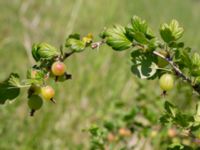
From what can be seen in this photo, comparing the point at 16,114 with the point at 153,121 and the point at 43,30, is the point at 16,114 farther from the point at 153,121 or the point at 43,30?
the point at 43,30

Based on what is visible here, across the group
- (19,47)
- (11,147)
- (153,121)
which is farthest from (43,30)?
(153,121)

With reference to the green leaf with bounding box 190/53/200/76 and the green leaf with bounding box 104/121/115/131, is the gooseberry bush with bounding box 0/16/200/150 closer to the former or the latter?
the green leaf with bounding box 190/53/200/76

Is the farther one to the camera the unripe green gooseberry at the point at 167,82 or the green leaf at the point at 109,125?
the green leaf at the point at 109,125

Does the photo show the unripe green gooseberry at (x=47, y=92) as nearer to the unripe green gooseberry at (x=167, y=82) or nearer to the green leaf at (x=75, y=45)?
the green leaf at (x=75, y=45)

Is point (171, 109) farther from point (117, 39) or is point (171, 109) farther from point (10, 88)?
point (10, 88)

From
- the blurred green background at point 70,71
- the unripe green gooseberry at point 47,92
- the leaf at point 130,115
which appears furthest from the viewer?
the blurred green background at point 70,71

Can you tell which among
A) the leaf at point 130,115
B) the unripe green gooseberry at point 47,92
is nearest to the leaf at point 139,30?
the unripe green gooseberry at point 47,92

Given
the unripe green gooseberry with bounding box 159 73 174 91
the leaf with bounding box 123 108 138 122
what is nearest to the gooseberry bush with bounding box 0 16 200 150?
the unripe green gooseberry with bounding box 159 73 174 91
